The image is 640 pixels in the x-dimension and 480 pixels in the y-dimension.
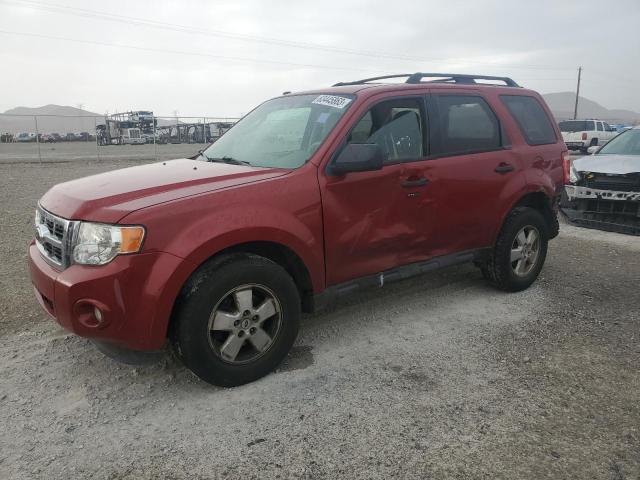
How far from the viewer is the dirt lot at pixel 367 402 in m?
2.42

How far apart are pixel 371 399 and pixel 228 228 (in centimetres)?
132

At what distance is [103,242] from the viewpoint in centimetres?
265

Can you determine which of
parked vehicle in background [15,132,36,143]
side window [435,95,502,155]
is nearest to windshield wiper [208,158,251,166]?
side window [435,95,502,155]

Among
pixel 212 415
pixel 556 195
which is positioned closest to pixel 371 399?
pixel 212 415

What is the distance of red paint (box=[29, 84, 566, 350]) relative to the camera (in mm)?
2672

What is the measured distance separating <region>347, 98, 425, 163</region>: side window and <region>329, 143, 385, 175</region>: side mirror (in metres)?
0.22

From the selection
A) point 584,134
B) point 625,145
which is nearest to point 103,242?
point 625,145

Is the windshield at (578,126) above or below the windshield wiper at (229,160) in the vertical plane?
above

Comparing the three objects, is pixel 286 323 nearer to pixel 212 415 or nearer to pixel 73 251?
pixel 212 415

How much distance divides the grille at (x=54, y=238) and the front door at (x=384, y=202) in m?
1.54

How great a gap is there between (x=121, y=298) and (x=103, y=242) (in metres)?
→ 0.32

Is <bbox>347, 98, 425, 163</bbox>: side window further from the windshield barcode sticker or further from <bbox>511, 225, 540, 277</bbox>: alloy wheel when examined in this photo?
<bbox>511, 225, 540, 277</bbox>: alloy wheel

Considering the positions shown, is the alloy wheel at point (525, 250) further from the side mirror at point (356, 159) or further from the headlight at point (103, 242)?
the headlight at point (103, 242)

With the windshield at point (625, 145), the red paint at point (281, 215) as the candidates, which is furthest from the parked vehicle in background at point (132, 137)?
the red paint at point (281, 215)
